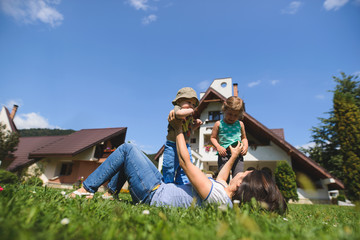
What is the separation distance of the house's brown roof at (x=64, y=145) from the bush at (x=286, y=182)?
14660 mm

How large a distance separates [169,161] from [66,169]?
18473 mm

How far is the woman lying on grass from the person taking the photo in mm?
1728

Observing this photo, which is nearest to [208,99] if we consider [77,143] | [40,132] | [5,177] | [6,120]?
[77,143]

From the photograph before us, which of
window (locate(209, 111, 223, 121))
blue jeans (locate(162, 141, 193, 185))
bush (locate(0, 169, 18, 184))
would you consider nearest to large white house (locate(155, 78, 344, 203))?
window (locate(209, 111, 223, 121))

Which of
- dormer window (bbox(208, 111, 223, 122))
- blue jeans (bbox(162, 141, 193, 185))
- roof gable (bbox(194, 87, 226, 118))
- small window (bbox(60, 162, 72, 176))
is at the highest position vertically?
roof gable (bbox(194, 87, 226, 118))

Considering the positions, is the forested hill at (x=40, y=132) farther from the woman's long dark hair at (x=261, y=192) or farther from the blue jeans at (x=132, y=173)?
the woman's long dark hair at (x=261, y=192)

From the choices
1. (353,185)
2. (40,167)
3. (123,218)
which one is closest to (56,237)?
(123,218)

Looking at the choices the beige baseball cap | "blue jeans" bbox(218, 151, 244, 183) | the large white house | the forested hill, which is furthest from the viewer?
the forested hill

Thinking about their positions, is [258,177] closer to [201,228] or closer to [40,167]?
[201,228]

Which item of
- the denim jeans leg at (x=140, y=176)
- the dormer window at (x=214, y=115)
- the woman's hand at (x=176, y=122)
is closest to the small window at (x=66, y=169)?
A: the dormer window at (x=214, y=115)

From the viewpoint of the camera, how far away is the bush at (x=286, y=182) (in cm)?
1073

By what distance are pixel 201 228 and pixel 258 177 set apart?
1075mm

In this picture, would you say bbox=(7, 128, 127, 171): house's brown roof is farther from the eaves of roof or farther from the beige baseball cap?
the beige baseball cap

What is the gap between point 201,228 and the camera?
1029mm
